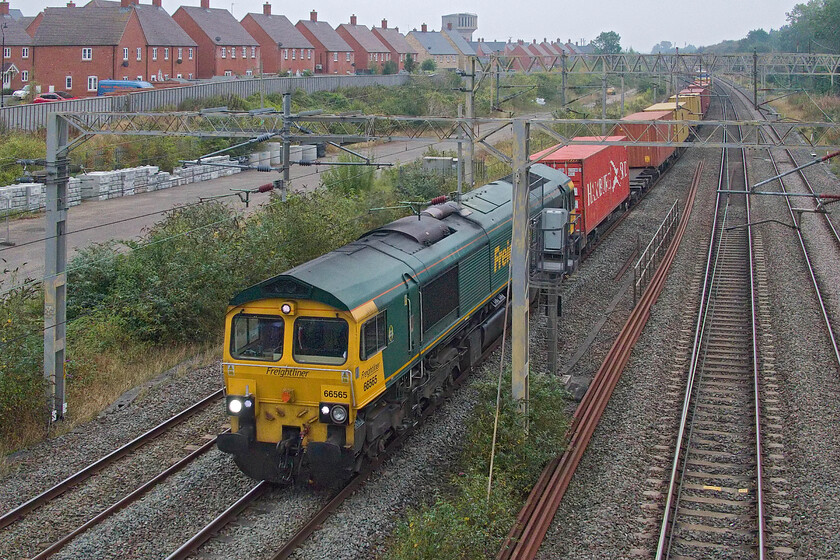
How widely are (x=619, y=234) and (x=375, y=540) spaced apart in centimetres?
1999

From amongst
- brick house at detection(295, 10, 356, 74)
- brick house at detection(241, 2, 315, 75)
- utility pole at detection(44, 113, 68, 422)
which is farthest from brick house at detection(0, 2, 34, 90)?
utility pole at detection(44, 113, 68, 422)

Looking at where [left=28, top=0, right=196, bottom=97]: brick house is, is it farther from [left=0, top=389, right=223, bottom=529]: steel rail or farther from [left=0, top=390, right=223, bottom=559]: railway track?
[left=0, top=390, right=223, bottom=559]: railway track

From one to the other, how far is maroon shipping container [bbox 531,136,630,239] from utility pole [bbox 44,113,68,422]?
455 inches

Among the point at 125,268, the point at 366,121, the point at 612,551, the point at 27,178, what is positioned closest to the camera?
the point at 612,551

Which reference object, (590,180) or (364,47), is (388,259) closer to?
(590,180)

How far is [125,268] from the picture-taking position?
18.9 meters

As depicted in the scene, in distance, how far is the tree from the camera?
13838 centimetres

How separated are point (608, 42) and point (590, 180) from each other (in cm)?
12745

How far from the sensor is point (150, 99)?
41000 millimetres

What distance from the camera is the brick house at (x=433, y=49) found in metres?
99.0

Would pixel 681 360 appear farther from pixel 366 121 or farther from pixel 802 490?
pixel 366 121

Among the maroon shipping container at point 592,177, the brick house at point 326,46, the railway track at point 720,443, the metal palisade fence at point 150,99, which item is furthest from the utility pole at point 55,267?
the brick house at point 326,46

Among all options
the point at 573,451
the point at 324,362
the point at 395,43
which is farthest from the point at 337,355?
the point at 395,43

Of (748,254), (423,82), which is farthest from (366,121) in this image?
(423,82)
